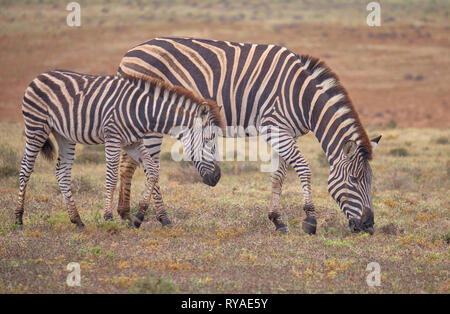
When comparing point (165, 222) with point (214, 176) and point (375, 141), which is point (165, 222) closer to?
point (214, 176)

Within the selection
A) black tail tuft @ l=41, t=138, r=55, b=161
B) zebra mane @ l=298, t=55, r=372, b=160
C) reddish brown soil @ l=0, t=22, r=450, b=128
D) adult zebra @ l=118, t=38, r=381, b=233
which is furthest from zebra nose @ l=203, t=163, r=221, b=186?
reddish brown soil @ l=0, t=22, r=450, b=128

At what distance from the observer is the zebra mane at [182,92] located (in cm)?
785

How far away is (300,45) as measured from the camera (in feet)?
117

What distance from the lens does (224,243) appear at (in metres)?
7.82

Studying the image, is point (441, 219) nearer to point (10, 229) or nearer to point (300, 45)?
point (10, 229)

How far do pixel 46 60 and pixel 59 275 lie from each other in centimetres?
2758

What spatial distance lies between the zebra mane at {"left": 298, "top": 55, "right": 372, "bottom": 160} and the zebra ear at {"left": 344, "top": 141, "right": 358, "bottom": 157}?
0.09m

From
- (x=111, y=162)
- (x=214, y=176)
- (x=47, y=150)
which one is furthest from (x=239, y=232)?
(x=47, y=150)

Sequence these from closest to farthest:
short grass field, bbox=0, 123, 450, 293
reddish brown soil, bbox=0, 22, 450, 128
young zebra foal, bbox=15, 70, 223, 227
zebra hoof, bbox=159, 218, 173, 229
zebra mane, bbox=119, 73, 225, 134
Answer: short grass field, bbox=0, 123, 450, 293, zebra mane, bbox=119, 73, 225, 134, young zebra foal, bbox=15, 70, 223, 227, zebra hoof, bbox=159, 218, 173, 229, reddish brown soil, bbox=0, 22, 450, 128

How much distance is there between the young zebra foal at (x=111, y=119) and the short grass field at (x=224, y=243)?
765mm

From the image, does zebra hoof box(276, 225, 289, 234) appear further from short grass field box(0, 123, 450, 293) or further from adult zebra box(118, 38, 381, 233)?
short grass field box(0, 123, 450, 293)

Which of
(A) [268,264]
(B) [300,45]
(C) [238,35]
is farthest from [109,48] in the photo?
(A) [268,264]

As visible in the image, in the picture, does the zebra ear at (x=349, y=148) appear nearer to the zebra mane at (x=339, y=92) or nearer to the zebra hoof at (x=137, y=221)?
the zebra mane at (x=339, y=92)

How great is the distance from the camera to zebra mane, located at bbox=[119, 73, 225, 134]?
7.85 meters
